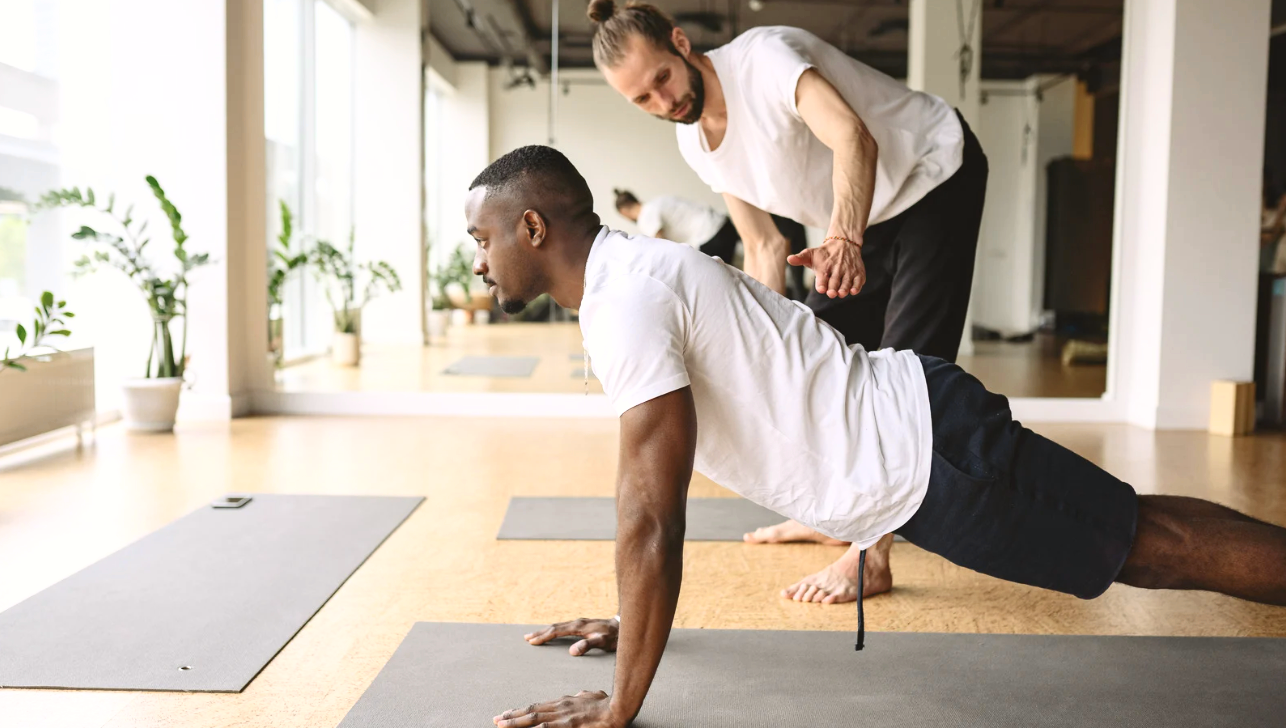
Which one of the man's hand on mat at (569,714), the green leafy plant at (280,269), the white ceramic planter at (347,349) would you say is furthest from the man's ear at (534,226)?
the white ceramic planter at (347,349)

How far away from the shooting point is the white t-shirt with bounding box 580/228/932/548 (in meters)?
1.32

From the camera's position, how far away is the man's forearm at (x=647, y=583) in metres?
1.26

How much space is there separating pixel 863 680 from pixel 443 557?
1.12 m

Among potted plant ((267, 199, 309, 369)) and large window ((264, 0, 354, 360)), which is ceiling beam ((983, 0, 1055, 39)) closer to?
large window ((264, 0, 354, 360))

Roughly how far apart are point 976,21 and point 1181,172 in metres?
1.09

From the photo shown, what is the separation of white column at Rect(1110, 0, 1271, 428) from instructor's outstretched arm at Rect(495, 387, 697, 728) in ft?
13.1

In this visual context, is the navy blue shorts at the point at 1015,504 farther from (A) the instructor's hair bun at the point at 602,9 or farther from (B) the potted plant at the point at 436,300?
(B) the potted plant at the point at 436,300

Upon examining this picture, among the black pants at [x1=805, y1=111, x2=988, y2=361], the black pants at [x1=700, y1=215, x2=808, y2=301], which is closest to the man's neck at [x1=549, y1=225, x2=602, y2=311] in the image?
the black pants at [x1=805, y1=111, x2=988, y2=361]

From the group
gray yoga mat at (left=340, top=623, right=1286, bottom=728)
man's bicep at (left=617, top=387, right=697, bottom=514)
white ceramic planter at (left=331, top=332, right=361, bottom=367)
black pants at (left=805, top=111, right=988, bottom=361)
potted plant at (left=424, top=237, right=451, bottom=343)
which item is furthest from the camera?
white ceramic planter at (left=331, top=332, right=361, bottom=367)

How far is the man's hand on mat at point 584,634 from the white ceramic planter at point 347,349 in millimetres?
3669

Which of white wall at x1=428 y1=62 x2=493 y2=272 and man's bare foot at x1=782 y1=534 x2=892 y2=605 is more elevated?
white wall at x1=428 y1=62 x2=493 y2=272

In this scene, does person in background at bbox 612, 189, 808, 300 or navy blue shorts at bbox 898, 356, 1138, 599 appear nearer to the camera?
navy blue shorts at bbox 898, 356, 1138, 599

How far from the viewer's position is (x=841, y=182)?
1804 mm

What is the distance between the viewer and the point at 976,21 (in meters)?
4.70
